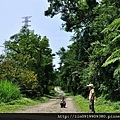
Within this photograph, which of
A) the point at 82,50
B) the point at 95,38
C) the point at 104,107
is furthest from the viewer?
the point at 82,50

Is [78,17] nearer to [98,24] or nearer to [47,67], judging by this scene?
A: [98,24]

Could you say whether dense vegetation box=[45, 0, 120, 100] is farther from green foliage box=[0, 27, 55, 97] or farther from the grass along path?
green foliage box=[0, 27, 55, 97]

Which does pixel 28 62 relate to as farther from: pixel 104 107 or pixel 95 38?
pixel 104 107

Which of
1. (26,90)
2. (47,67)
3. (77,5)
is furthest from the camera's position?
(47,67)

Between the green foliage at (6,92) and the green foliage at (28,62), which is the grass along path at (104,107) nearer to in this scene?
the green foliage at (6,92)

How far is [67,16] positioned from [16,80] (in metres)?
8.56

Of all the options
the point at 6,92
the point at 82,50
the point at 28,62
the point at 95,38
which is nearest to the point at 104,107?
the point at 6,92

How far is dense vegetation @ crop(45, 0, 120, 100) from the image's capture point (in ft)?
64.1

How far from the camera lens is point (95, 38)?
28844 mm

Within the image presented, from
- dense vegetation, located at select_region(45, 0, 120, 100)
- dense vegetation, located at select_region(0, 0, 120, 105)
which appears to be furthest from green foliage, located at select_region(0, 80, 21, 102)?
dense vegetation, located at select_region(45, 0, 120, 100)

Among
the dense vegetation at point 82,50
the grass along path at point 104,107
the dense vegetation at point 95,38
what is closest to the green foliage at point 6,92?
the dense vegetation at point 82,50

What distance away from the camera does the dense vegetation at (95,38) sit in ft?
64.1

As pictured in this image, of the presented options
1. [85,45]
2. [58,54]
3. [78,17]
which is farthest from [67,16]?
[58,54]

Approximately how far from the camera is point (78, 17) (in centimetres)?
3155
